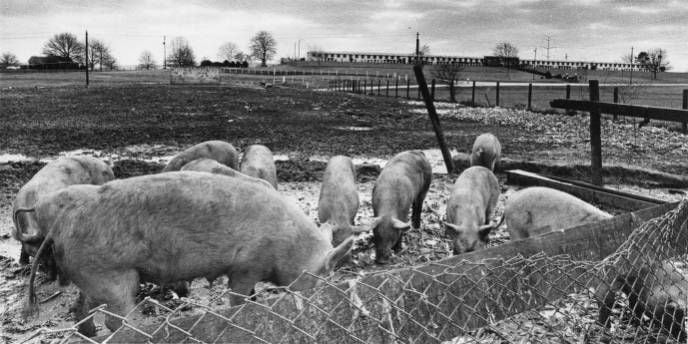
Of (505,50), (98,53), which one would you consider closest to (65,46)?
(98,53)

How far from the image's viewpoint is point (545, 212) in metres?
5.92

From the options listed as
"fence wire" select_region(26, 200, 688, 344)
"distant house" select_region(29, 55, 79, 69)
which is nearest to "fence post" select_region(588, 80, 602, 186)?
"fence wire" select_region(26, 200, 688, 344)

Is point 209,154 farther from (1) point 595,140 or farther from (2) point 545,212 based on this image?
(1) point 595,140

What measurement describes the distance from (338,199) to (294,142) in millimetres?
7363

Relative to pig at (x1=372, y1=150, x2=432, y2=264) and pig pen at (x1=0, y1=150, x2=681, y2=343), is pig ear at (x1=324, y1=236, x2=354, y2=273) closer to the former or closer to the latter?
pig pen at (x1=0, y1=150, x2=681, y2=343)

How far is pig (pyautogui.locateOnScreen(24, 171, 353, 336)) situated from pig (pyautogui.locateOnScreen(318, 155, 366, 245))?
49.1 inches

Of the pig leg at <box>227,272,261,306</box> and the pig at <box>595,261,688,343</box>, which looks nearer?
the pig at <box>595,261,688,343</box>

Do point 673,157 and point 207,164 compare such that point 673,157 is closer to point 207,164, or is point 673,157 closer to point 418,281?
point 207,164

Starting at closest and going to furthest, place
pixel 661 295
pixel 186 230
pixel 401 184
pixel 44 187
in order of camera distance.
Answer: pixel 661 295, pixel 186 230, pixel 44 187, pixel 401 184

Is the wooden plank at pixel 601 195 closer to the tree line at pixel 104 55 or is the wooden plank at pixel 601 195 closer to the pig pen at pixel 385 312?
the pig pen at pixel 385 312

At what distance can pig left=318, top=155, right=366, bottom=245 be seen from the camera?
19.9 feet

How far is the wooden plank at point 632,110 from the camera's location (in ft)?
21.8

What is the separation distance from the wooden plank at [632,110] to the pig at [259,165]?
4278mm

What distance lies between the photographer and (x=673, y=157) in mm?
11922
